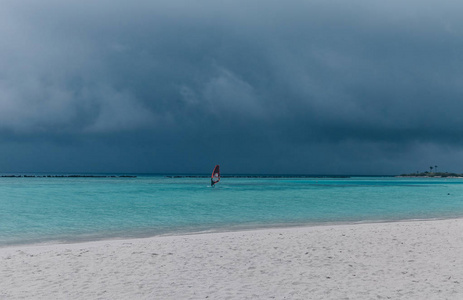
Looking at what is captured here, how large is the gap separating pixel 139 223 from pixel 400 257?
1641cm

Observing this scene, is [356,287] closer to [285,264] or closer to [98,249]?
[285,264]

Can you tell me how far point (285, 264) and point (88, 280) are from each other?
528 cm

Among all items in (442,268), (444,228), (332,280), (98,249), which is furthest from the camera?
(444,228)

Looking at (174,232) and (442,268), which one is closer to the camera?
(442,268)

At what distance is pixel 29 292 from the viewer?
27.0 feet

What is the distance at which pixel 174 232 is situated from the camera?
19.7 m

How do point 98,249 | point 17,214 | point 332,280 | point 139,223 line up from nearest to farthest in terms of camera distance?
point 332,280 → point 98,249 → point 139,223 → point 17,214

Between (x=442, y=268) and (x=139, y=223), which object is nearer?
(x=442, y=268)

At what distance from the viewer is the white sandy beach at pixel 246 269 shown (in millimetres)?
8219

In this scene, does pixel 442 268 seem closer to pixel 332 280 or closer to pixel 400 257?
pixel 400 257

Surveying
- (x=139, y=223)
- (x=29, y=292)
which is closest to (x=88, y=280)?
(x=29, y=292)

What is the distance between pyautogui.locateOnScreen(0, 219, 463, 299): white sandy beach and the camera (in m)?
8.22

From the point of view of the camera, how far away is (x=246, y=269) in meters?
10.2

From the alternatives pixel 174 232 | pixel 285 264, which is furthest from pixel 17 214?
pixel 285 264
